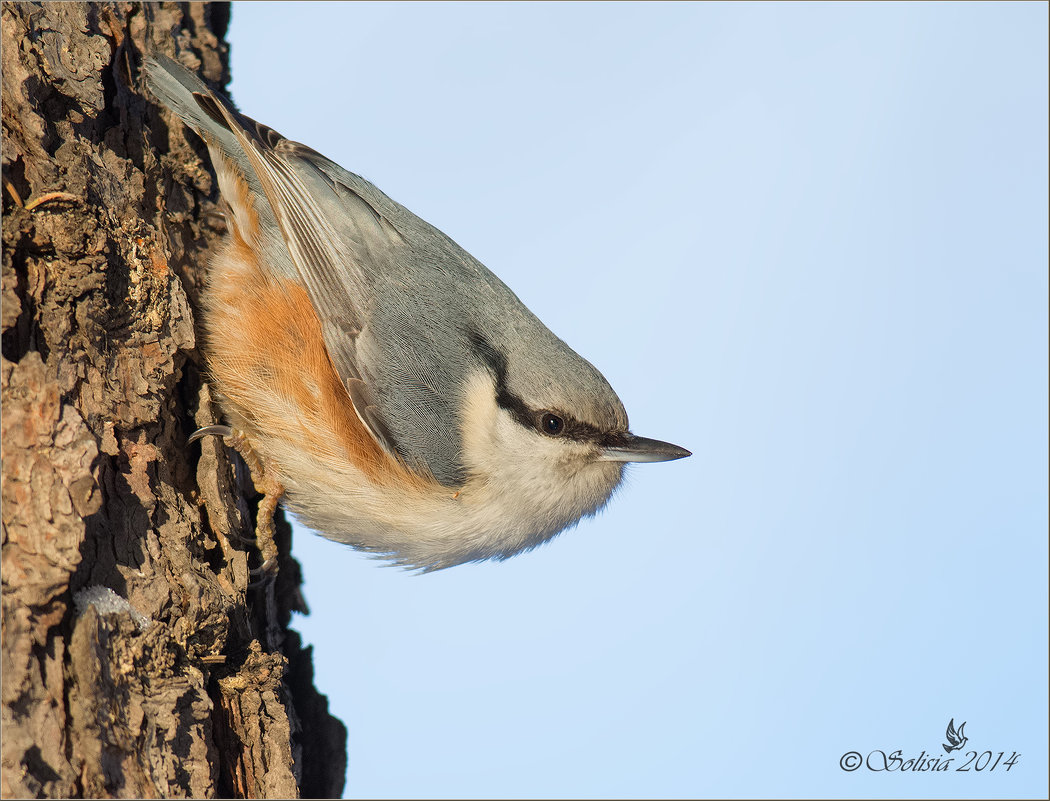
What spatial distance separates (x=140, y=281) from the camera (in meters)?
2.31

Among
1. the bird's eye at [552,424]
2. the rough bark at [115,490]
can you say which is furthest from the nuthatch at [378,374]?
the rough bark at [115,490]

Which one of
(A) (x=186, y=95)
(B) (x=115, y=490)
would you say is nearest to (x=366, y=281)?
(A) (x=186, y=95)

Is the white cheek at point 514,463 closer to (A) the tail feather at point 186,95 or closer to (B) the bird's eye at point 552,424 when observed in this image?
(B) the bird's eye at point 552,424

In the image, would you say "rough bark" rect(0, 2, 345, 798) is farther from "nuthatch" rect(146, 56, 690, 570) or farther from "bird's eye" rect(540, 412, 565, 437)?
"bird's eye" rect(540, 412, 565, 437)

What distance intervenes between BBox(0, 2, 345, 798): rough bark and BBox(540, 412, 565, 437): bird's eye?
101 cm

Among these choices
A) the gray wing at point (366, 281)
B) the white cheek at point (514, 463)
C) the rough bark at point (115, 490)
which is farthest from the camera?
the white cheek at point (514, 463)

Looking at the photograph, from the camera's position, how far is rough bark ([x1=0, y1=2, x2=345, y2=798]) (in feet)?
5.77

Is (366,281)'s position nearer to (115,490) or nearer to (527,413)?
(527,413)

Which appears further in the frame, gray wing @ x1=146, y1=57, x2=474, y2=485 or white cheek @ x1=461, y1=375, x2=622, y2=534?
white cheek @ x1=461, y1=375, x2=622, y2=534

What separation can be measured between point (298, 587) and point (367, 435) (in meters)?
0.79

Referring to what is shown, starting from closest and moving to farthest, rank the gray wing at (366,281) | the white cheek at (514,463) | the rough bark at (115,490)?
the rough bark at (115,490) → the gray wing at (366,281) → the white cheek at (514,463)

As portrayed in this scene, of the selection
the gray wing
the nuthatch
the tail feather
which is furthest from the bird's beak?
the tail feather

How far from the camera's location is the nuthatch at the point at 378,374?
2695mm

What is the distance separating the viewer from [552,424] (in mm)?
2854
